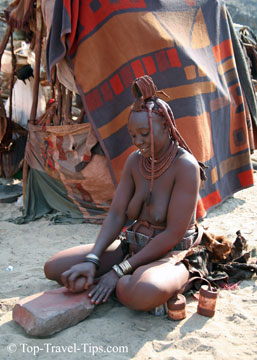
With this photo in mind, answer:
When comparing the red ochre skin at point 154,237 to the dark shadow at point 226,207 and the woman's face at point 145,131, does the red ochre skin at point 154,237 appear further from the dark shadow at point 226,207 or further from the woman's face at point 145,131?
the dark shadow at point 226,207

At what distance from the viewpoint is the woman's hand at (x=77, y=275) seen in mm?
2422

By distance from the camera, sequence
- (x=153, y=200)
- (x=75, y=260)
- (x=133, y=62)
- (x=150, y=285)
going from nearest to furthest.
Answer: (x=150, y=285)
(x=153, y=200)
(x=75, y=260)
(x=133, y=62)

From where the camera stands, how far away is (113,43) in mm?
4273

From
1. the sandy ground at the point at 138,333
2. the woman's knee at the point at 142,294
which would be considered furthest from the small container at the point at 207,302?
the woman's knee at the point at 142,294

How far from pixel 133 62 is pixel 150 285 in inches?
108

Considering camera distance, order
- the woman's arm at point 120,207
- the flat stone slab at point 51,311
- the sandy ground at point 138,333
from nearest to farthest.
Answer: the sandy ground at point 138,333, the flat stone slab at point 51,311, the woman's arm at point 120,207

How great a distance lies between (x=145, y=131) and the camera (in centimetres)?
246

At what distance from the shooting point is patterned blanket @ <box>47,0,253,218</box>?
423 cm

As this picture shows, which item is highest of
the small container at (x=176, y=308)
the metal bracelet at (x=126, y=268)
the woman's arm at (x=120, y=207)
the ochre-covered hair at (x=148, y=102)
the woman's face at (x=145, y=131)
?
the ochre-covered hair at (x=148, y=102)

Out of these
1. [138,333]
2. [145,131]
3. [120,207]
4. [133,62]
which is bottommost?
[138,333]

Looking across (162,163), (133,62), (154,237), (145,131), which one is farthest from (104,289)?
(133,62)

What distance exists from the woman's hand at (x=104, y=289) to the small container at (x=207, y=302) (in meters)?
0.54

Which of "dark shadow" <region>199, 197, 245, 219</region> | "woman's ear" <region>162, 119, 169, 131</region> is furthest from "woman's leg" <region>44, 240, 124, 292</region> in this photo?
"dark shadow" <region>199, 197, 245, 219</region>

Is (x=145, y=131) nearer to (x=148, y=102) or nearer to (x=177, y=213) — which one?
(x=148, y=102)
